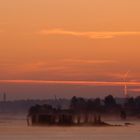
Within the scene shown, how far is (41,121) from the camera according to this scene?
68.4 metres

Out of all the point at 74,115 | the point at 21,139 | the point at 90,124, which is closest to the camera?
the point at 21,139

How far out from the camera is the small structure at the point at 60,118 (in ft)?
220

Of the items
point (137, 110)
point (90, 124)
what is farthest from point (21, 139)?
point (137, 110)

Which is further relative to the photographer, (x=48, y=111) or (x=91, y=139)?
(x=48, y=111)

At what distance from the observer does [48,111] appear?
74750mm

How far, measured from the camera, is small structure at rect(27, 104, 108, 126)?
67.0m

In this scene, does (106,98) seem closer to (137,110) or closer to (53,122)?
(137,110)

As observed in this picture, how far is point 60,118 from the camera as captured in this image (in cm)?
6894

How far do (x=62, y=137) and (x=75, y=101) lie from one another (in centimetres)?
4529

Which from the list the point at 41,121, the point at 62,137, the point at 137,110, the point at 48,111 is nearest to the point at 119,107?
the point at 137,110

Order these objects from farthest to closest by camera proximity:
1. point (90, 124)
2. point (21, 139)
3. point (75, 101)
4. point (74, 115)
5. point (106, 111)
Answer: point (75, 101)
point (106, 111)
point (74, 115)
point (90, 124)
point (21, 139)

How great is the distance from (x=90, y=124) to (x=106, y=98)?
88.2ft

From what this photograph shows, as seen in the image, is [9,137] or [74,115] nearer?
[9,137]

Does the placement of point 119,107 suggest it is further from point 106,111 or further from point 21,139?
point 21,139
